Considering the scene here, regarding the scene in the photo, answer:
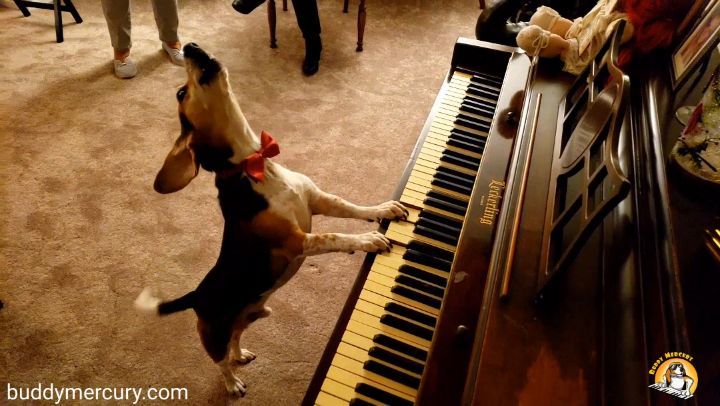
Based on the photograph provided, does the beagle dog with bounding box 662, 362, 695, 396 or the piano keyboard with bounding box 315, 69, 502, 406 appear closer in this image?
the beagle dog with bounding box 662, 362, 695, 396

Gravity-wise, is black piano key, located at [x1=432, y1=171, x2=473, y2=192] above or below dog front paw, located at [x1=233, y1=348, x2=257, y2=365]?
above

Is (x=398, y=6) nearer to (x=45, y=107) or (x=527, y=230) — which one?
(x=45, y=107)

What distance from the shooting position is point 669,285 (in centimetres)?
93

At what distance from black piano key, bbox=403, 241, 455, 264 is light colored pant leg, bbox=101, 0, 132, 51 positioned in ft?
9.30

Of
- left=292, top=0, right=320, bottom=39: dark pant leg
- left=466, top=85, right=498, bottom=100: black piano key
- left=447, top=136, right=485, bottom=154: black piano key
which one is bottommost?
left=292, top=0, right=320, bottom=39: dark pant leg

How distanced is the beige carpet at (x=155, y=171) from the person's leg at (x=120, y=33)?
0.08m

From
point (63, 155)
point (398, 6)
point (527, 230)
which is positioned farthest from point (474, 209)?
point (398, 6)

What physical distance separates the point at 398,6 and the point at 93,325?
3528mm

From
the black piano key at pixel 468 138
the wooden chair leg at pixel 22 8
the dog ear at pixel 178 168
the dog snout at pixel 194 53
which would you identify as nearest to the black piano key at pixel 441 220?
the black piano key at pixel 468 138

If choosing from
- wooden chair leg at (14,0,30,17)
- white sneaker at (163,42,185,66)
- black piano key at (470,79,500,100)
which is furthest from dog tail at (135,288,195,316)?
wooden chair leg at (14,0,30,17)

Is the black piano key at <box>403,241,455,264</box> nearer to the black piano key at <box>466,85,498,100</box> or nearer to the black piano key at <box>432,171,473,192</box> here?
the black piano key at <box>432,171,473,192</box>

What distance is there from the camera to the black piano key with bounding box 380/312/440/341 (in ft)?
4.25

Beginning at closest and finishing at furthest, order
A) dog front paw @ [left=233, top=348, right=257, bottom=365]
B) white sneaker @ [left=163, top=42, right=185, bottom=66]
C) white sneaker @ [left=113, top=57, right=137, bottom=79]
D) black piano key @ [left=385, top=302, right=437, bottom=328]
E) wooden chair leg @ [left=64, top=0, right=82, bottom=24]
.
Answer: black piano key @ [left=385, top=302, right=437, bottom=328] → dog front paw @ [left=233, top=348, right=257, bottom=365] → white sneaker @ [left=113, top=57, right=137, bottom=79] → white sneaker @ [left=163, top=42, right=185, bottom=66] → wooden chair leg @ [left=64, top=0, right=82, bottom=24]

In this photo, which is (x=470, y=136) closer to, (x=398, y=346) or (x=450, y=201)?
(x=450, y=201)
